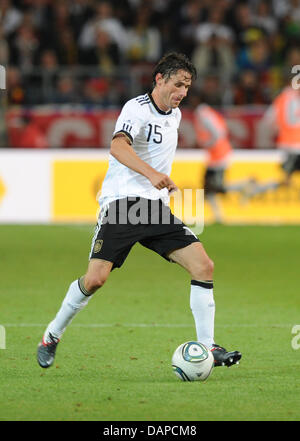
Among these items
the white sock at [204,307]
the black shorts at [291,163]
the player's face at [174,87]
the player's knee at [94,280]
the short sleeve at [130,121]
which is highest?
the player's face at [174,87]

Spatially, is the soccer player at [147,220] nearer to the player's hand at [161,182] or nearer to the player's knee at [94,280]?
the player's knee at [94,280]

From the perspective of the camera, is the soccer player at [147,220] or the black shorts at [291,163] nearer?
the soccer player at [147,220]

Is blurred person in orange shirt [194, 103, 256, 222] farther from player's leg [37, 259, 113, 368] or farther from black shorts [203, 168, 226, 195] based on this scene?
player's leg [37, 259, 113, 368]

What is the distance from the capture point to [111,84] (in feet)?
58.2

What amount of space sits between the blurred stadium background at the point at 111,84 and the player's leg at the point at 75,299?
10.0 meters

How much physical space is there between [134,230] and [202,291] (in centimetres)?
58

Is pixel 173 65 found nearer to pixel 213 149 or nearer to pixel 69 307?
pixel 69 307

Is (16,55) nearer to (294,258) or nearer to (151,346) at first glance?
(294,258)

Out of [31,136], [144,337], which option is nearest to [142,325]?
[144,337]

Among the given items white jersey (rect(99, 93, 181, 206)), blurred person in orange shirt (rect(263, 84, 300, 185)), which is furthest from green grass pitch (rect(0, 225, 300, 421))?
blurred person in orange shirt (rect(263, 84, 300, 185))

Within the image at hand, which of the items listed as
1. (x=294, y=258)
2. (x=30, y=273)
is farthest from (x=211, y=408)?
(x=294, y=258)

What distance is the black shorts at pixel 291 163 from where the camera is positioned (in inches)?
645

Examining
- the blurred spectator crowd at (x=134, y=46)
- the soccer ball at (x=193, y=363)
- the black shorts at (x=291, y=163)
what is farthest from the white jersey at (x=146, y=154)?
the blurred spectator crowd at (x=134, y=46)

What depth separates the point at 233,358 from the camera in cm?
629
